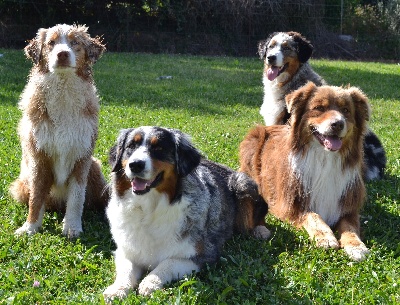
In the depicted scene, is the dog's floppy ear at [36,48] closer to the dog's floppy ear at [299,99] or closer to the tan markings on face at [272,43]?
the dog's floppy ear at [299,99]

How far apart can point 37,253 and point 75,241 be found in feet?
1.51

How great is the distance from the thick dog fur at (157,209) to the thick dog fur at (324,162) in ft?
4.56

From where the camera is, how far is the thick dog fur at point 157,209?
14.6 feet

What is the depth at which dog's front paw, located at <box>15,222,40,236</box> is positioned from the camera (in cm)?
539

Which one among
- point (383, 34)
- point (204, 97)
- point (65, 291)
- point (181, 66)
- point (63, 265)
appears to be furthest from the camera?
point (383, 34)

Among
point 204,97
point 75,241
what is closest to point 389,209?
point 75,241

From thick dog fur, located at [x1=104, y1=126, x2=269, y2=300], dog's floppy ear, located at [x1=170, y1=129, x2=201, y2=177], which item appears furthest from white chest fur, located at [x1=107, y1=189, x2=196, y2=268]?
dog's floppy ear, located at [x1=170, y1=129, x2=201, y2=177]

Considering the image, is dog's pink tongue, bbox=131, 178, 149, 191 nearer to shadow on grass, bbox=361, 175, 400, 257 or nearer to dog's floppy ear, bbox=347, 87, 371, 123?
shadow on grass, bbox=361, 175, 400, 257

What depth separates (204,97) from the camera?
13.5m

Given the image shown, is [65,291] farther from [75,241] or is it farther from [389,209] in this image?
[389,209]

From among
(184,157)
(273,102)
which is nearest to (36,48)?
(184,157)

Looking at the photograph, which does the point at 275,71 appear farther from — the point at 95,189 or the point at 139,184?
the point at 139,184

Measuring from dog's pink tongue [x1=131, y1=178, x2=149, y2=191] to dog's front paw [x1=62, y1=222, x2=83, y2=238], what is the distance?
1313mm

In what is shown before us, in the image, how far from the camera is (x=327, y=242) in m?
5.26
